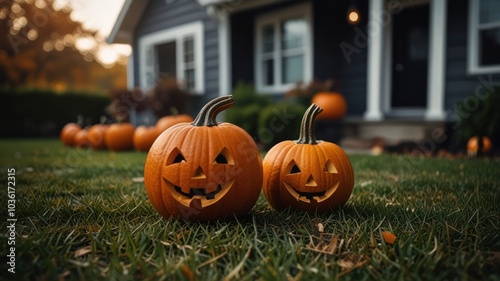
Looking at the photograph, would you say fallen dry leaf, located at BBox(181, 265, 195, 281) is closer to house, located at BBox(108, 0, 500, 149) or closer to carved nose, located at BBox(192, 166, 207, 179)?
carved nose, located at BBox(192, 166, 207, 179)

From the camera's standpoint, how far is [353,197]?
7.66ft

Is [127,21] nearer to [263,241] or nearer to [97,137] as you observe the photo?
[97,137]

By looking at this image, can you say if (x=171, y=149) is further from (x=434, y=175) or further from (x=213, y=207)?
(x=434, y=175)

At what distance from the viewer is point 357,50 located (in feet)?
24.8

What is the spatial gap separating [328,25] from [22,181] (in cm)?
632

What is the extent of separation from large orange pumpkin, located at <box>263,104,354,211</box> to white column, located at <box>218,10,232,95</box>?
6417mm

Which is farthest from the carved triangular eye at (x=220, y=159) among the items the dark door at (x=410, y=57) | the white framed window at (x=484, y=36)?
the dark door at (x=410, y=57)

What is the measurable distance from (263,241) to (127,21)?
10.3m

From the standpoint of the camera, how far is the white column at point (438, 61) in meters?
5.69

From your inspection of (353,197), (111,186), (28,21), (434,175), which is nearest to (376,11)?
(434,175)

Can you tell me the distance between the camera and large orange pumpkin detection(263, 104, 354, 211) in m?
1.93

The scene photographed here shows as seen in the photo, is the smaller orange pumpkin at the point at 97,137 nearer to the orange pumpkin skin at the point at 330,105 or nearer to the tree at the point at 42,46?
the orange pumpkin skin at the point at 330,105

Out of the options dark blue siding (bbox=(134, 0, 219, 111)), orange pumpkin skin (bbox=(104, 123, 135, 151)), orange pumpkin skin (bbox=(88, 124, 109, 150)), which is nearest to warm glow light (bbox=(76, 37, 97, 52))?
dark blue siding (bbox=(134, 0, 219, 111))

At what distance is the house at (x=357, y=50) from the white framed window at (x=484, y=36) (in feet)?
0.05
